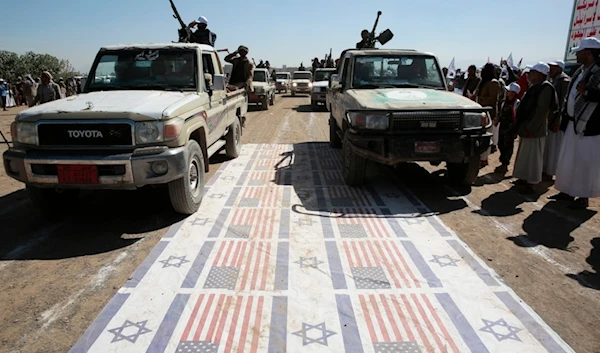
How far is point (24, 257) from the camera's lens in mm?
3982

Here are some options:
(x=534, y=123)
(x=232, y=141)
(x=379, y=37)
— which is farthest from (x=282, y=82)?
(x=534, y=123)

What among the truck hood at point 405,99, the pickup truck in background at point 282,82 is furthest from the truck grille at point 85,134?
the pickup truck in background at point 282,82

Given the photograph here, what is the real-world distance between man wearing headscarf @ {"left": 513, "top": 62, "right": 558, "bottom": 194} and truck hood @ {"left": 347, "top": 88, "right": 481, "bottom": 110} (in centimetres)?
87

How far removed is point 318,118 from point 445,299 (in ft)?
43.1

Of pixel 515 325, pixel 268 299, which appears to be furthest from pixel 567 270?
pixel 268 299

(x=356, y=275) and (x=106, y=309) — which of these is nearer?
(x=106, y=309)

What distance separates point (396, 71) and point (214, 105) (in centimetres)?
301

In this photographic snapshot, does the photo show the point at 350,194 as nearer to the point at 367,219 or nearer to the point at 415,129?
the point at 367,219

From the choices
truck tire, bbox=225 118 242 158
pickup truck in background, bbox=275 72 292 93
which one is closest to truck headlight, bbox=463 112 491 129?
truck tire, bbox=225 118 242 158

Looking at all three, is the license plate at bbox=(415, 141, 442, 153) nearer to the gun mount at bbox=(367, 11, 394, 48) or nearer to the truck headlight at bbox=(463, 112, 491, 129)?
the truck headlight at bbox=(463, 112, 491, 129)

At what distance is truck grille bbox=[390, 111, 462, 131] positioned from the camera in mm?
5301

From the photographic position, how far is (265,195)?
5848 millimetres

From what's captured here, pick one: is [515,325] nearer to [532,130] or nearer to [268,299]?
[268,299]

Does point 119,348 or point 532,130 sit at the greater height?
point 532,130
